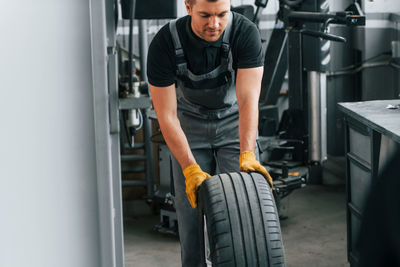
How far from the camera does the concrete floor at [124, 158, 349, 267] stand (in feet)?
10.6

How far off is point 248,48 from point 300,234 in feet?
5.50

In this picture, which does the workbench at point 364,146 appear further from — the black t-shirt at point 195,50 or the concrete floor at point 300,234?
the black t-shirt at point 195,50

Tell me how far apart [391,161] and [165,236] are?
9.40 ft

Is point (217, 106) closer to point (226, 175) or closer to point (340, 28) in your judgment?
point (226, 175)

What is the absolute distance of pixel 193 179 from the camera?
211 centimetres

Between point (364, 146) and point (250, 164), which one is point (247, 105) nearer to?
point (250, 164)

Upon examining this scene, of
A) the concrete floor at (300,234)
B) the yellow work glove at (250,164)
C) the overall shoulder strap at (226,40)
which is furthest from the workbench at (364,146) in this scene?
the overall shoulder strap at (226,40)

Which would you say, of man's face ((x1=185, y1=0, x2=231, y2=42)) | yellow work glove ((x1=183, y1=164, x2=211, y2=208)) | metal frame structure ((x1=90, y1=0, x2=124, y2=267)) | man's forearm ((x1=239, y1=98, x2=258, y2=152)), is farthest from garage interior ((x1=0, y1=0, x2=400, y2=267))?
man's forearm ((x1=239, y1=98, x2=258, y2=152))

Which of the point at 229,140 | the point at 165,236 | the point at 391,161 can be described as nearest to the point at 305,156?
the point at 165,236

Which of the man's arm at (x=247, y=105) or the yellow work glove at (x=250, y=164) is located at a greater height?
the man's arm at (x=247, y=105)

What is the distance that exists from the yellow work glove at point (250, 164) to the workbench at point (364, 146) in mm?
536

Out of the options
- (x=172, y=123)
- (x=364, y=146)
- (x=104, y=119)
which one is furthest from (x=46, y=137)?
(x=364, y=146)

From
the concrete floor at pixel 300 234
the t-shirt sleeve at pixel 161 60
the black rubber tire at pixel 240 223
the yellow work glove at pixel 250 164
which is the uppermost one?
the t-shirt sleeve at pixel 161 60

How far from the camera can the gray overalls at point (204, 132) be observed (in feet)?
7.46
